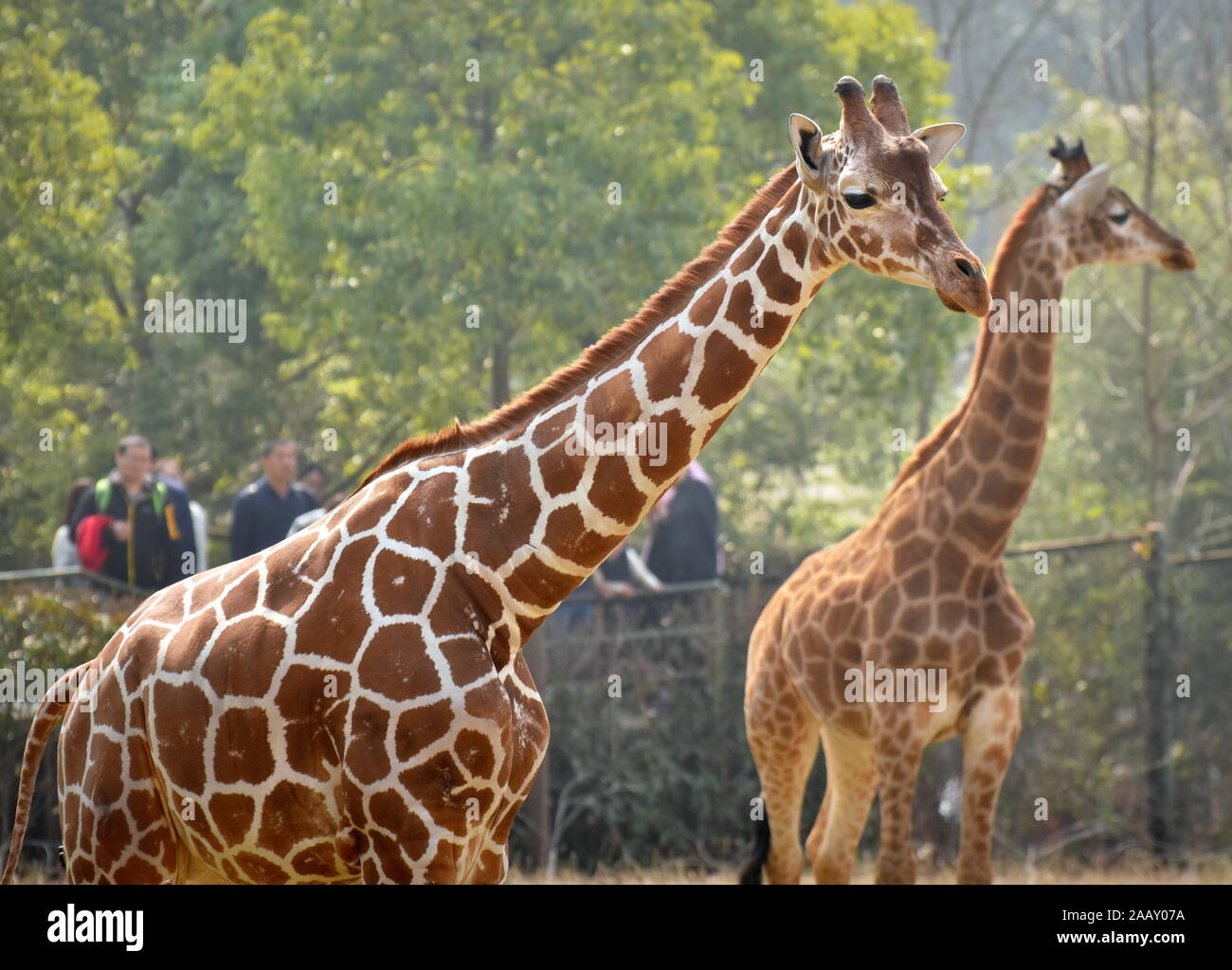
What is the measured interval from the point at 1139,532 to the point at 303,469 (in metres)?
6.72

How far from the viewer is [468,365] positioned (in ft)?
41.1

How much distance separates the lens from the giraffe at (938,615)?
6266 mm

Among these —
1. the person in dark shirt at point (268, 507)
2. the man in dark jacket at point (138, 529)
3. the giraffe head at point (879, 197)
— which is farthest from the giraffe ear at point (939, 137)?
the man in dark jacket at point (138, 529)

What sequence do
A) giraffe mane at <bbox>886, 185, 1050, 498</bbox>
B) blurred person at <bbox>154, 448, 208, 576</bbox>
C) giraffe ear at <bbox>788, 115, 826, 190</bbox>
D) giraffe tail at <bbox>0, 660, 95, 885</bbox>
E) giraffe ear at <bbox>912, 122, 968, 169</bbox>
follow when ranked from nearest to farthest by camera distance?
giraffe ear at <bbox>788, 115, 826, 190</bbox> → giraffe ear at <bbox>912, 122, 968, 169</bbox> → giraffe tail at <bbox>0, 660, 95, 885</bbox> → giraffe mane at <bbox>886, 185, 1050, 498</bbox> → blurred person at <bbox>154, 448, 208, 576</bbox>

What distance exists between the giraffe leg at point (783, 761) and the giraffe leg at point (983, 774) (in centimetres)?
83

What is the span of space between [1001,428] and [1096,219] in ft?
4.23

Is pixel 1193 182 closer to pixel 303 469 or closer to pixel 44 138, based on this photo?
pixel 303 469

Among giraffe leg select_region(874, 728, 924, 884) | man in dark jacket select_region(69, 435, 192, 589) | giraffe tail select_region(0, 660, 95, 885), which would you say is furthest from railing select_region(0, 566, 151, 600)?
giraffe leg select_region(874, 728, 924, 884)

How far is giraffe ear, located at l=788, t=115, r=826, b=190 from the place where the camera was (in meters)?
4.18
